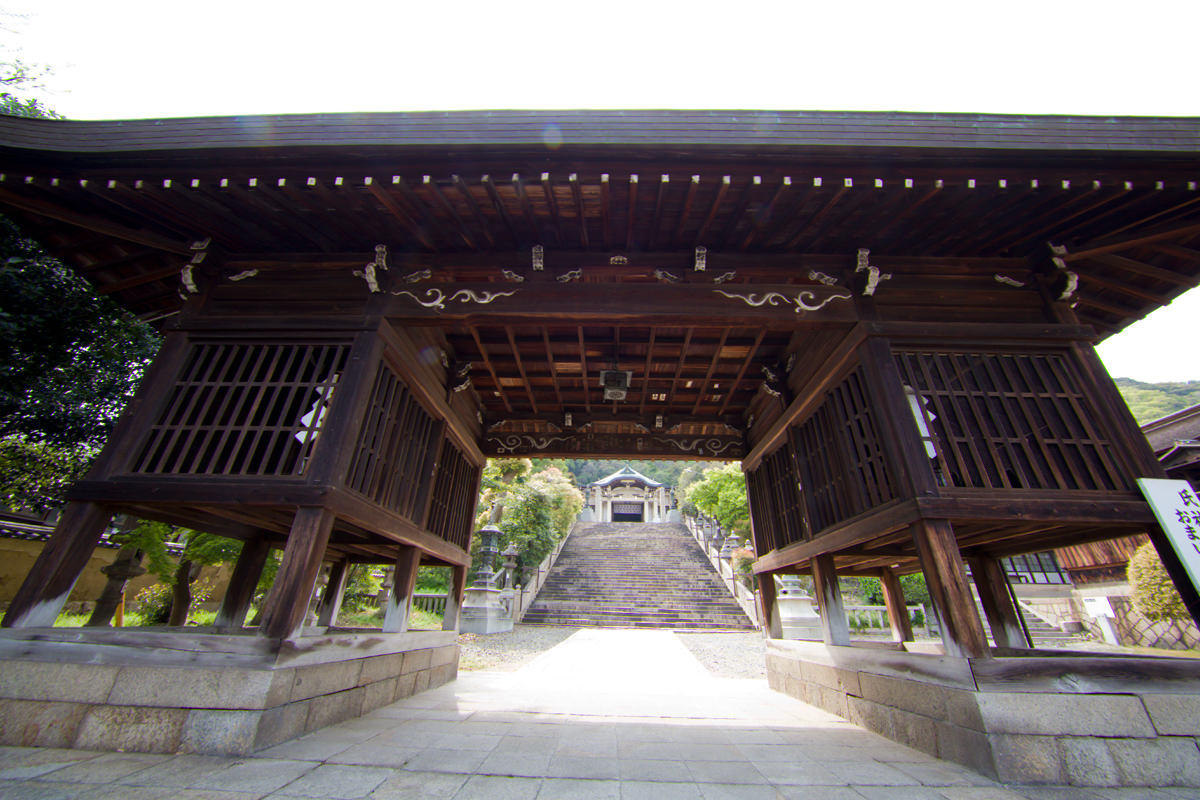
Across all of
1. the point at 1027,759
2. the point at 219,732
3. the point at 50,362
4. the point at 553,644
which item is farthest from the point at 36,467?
the point at 1027,759

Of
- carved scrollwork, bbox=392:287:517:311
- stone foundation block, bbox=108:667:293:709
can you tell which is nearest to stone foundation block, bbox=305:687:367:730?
stone foundation block, bbox=108:667:293:709

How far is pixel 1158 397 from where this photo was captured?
3547cm

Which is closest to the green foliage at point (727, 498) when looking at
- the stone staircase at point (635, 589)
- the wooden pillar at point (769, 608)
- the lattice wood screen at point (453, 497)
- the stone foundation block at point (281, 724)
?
the stone staircase at point (635, 589)

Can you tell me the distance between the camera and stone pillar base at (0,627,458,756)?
11.0 feet

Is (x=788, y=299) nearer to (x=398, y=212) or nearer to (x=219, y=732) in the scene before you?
(x=398, y=212)

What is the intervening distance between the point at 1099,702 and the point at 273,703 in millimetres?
6014

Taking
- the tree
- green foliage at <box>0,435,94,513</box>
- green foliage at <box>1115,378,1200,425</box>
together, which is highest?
green foliage at <box>1115,378,1200,425</box>

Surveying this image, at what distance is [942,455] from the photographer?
4414 millimetres

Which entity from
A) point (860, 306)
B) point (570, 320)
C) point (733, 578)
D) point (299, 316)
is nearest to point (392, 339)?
point (299, 316)

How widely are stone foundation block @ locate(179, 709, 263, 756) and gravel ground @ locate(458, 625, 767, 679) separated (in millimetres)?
6139

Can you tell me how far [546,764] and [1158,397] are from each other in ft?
175

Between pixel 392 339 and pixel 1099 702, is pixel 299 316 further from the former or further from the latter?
pixel 1099 702

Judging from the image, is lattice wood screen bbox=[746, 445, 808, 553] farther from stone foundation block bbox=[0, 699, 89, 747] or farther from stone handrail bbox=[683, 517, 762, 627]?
stone foundation block bbox=[0, 699, 89, 747]

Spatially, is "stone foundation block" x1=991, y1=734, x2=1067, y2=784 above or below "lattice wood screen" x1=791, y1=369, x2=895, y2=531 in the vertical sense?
below
